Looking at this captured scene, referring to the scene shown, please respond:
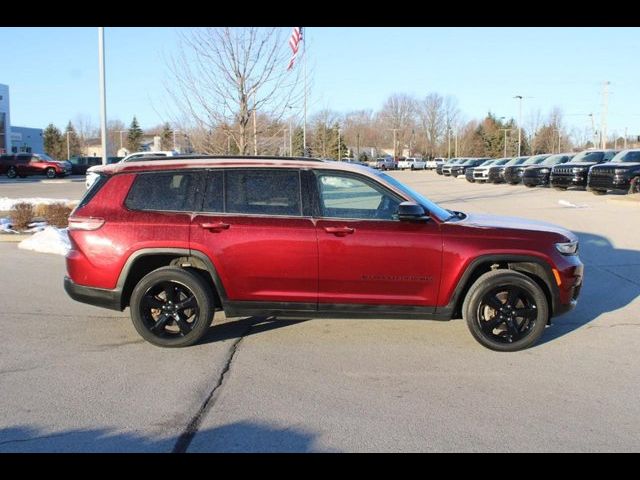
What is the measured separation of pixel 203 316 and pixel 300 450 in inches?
86.0

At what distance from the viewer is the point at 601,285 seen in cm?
797

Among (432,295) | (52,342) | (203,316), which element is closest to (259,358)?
(203,316)

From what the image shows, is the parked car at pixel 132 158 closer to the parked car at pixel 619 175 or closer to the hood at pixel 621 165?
the parked car at pixel 619 175

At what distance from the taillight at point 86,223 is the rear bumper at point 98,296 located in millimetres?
564

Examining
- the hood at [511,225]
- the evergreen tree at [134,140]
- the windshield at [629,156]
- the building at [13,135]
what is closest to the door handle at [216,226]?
the hood at [511,225]

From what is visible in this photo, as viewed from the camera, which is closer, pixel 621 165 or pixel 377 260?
pixel 377 260

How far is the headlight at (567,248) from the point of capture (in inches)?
211

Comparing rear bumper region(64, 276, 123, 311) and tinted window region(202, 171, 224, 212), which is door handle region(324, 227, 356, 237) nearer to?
tinted window region(202, 171, 224, 212)

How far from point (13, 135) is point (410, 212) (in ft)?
276

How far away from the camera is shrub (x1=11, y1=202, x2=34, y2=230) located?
12.3m

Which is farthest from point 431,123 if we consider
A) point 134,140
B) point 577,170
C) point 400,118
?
point 577,170

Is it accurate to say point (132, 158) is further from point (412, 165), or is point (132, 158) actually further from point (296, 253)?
point (412, 165)

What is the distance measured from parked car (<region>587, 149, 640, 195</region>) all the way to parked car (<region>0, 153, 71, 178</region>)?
37198 millimetres
